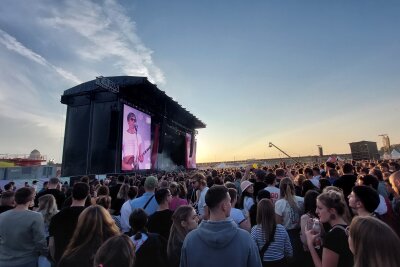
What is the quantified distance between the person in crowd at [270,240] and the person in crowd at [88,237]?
1798 mm

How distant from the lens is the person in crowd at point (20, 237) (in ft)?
11.3

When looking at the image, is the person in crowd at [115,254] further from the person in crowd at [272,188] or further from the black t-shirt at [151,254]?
the person in crowd at [272,188]

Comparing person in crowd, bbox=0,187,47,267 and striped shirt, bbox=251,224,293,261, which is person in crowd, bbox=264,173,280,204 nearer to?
striped shirt, bbox=251,224,293,261

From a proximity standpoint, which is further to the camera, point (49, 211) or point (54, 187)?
point (54, 187)

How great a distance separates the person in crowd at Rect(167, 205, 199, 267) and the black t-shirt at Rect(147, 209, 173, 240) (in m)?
0.68

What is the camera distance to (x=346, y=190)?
204 inches

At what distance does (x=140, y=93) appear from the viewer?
24828 millimetres

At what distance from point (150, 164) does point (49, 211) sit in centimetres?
2140

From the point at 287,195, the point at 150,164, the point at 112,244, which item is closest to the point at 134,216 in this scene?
the point at 112,244

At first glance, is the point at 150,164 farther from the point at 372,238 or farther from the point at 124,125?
the point at 372,238

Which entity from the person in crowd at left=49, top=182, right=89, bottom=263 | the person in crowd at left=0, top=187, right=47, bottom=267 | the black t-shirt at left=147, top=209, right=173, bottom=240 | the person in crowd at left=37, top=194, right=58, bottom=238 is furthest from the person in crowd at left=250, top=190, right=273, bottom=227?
the person in crowd at left=37, top=194, right=58, bottom=238

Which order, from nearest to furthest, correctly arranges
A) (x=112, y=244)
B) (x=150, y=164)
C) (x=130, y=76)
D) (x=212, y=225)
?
(x=112, y=244) → (x=212, y=225) → (x=130, y=76) → (x=150, y=164)

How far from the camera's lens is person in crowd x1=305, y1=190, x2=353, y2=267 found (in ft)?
7.38

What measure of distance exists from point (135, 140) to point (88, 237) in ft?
65.9
